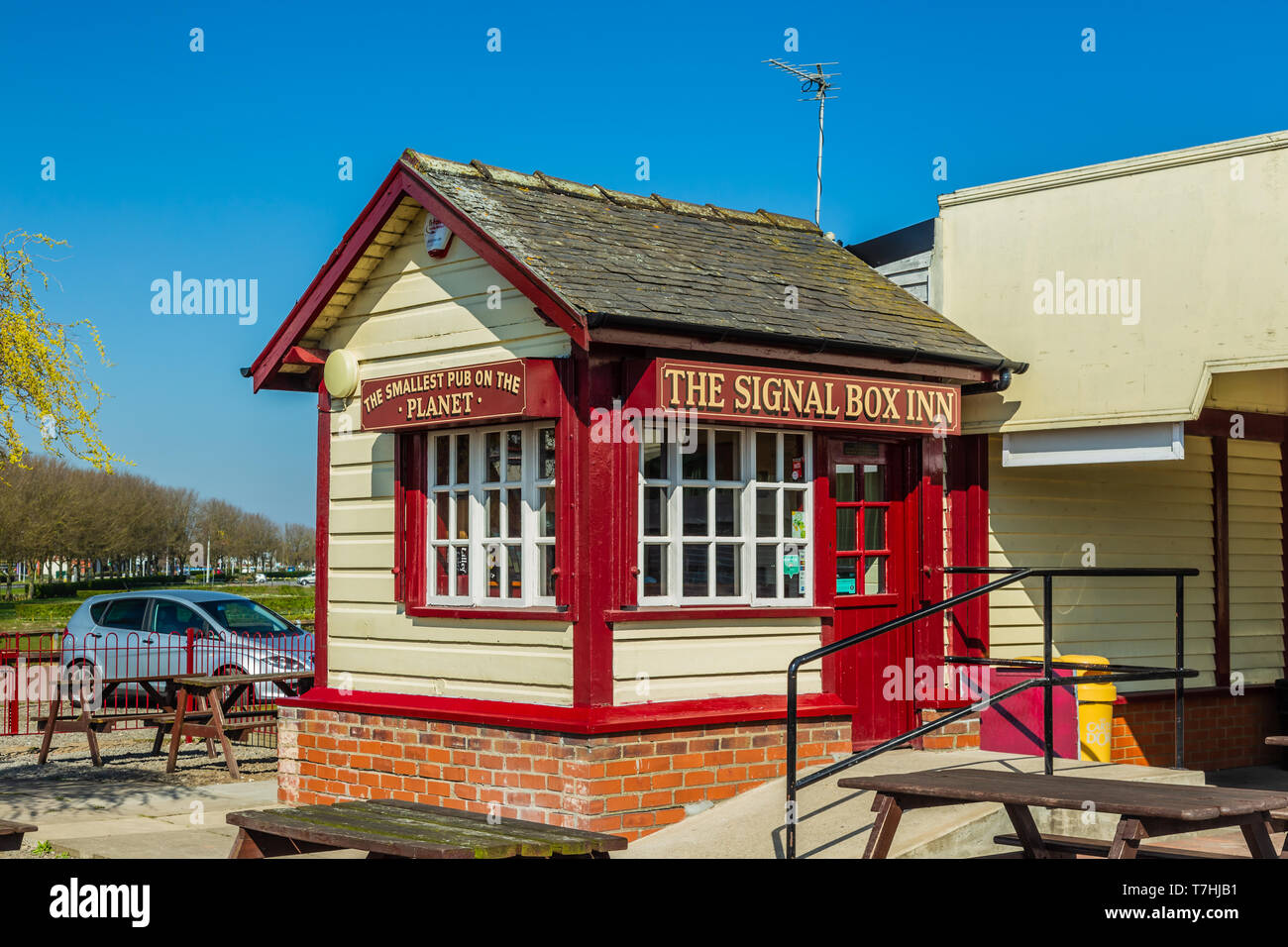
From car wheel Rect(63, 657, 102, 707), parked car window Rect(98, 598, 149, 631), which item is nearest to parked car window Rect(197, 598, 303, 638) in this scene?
parked car window Rect(98, 598, 149, 631)

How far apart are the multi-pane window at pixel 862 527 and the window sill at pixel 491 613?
2337 mm

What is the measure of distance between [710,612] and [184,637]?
11.0m

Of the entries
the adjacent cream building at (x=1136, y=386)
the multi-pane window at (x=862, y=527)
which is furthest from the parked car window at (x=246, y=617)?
the adjacent cream building at (x=1136, y=386)

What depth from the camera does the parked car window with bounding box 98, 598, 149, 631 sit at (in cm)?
1828

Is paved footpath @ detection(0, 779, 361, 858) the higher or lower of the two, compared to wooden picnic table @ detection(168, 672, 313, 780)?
lower

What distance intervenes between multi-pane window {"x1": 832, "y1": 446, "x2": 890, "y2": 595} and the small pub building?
0.02m

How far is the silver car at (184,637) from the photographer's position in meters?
16.7

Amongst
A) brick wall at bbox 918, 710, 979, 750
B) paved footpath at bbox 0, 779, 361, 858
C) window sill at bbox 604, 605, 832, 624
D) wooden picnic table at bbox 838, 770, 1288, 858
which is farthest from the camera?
brick wall at bbox 918, 710, 979, 750

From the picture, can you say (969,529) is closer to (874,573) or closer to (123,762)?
(874,573)

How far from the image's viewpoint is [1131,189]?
9.67 metres

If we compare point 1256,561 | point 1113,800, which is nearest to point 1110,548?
point 1256,561

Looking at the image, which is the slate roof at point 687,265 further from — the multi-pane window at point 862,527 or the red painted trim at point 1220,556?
the red painted trim at point 1220,556

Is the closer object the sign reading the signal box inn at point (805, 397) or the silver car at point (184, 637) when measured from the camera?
the sign reading the signal box inn at point (805, 397)

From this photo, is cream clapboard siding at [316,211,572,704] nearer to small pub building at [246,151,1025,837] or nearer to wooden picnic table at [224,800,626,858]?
small pub building at [246,151,1025,837]
